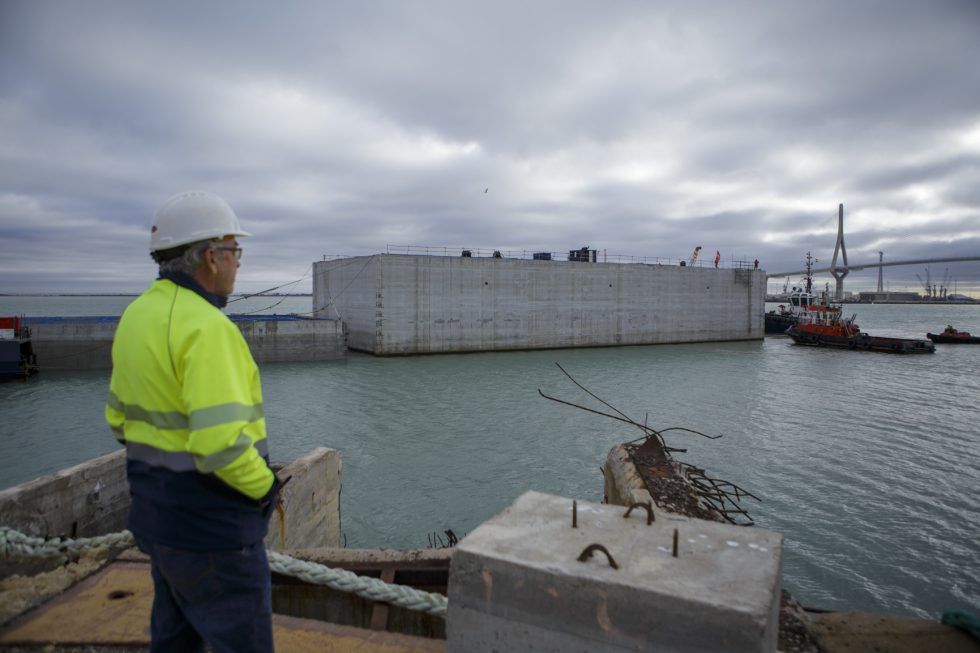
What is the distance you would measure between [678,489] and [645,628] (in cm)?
319

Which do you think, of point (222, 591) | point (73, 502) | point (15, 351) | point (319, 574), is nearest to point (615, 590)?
point (222, 591)

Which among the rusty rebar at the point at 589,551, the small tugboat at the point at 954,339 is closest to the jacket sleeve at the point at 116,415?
the rusty rebar at the point at 589,551

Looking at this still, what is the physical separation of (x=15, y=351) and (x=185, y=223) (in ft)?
74.3

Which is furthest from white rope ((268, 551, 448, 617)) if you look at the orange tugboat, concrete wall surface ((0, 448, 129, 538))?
the orange tugboat

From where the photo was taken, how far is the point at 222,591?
1.70 m

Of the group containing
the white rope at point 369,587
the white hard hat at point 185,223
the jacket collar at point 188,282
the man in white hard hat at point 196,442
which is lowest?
the white rope at point 369,587

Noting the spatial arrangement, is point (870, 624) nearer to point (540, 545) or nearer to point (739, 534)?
point (739, 534)

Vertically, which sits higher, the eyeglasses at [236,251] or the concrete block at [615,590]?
the eyeglasses at [236,251]

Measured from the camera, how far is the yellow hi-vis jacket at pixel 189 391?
1.54 m

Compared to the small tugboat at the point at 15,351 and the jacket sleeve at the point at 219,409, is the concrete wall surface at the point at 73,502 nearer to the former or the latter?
the jacket sleeve at the point at 219,409

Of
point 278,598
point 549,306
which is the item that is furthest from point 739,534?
point 549,306

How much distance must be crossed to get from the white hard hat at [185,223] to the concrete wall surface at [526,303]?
23.9 meters

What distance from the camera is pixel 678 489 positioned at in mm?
4664

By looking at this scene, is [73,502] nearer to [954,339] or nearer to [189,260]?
[189,260]
